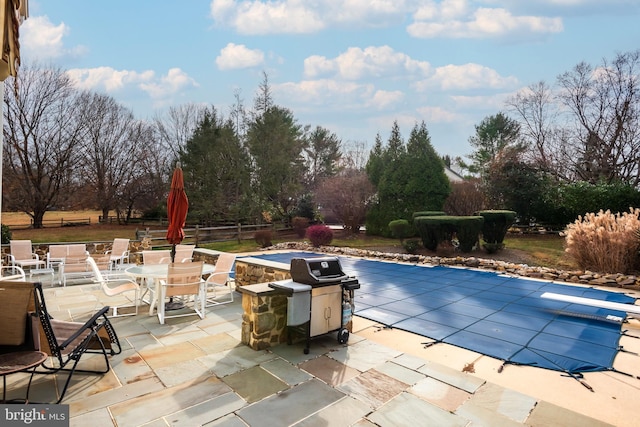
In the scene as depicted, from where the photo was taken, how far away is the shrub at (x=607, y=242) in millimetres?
7473

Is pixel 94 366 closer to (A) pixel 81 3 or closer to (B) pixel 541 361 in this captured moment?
(B) pixel 541 361

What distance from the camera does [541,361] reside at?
11.5 ft

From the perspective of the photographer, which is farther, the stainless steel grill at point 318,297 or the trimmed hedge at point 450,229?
the trimmed hedge at point 450,229

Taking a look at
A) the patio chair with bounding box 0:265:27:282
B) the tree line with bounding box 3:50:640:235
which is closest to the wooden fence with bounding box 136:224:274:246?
the tree line with bounding box 3:50:640:235

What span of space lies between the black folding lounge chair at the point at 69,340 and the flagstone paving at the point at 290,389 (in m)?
0.14

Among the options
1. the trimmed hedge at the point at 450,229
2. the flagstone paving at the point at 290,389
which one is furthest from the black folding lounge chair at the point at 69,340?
the trimmed hedge at the point at 450,229

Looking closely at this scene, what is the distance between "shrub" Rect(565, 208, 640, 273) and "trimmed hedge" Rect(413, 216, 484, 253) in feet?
9.05

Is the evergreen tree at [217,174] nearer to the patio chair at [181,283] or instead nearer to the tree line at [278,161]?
the tree line at [278,161]

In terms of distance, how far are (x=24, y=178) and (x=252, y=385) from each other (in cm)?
2344

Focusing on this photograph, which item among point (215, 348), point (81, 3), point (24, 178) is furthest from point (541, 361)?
point (24, 178)

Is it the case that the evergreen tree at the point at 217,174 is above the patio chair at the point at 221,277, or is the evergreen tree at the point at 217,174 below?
above

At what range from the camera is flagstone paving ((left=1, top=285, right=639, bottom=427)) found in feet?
7.84

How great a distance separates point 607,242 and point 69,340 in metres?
9.88

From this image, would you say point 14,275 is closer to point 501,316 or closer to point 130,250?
point 130,250
